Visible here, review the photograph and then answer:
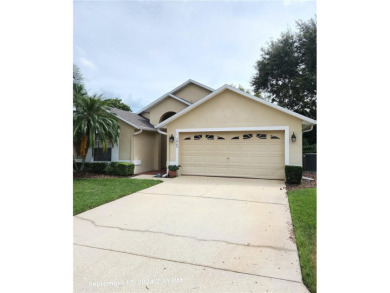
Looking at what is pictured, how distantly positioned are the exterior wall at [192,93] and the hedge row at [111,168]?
6.11 m

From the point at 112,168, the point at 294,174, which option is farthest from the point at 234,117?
the point at 112,168

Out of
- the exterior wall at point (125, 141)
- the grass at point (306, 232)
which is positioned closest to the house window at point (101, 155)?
the exterior wall at point (125, 141)

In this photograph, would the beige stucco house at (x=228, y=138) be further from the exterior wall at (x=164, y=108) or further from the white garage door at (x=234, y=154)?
the exterior wall at (x=164, y=108)

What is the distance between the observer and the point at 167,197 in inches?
237

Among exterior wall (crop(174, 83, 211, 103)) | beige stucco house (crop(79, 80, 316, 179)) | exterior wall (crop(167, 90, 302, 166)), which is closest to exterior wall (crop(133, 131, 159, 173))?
beige stucco house (crop(79, 80, 316, 179))

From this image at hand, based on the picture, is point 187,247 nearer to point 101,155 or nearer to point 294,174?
point 294,174

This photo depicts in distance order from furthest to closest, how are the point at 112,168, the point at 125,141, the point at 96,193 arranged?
the point at 125,141
the point at 112,168
the point at 96,193

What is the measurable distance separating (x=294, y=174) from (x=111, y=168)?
7.72 meters

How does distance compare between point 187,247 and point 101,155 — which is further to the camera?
point 101,155

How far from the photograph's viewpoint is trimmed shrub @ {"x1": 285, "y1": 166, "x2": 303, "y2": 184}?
25.6 ft

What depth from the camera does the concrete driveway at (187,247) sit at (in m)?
2.28

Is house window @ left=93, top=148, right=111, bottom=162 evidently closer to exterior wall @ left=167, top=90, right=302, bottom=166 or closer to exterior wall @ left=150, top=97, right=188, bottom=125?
exterior wall @ left=167, top=90, right=302, bottom=166

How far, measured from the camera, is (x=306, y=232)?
11.3 feet
